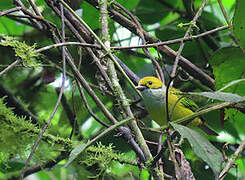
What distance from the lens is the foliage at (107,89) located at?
58.3 inches

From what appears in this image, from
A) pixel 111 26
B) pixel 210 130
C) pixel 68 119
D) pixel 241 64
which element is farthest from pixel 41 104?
pixel 241 64

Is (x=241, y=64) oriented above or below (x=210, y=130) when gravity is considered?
above

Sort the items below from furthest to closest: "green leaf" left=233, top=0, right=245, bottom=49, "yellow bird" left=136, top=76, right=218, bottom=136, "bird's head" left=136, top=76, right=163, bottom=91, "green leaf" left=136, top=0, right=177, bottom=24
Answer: "green leaf" left=136, top=0, right=177, bottom=24
"bird's head" left=136, top=76, right=163, bottom=91
"yellow bird" left=136, top=76, right=218, bottom=136
"green leaf" left=233, top=0, right=245, bottom=49

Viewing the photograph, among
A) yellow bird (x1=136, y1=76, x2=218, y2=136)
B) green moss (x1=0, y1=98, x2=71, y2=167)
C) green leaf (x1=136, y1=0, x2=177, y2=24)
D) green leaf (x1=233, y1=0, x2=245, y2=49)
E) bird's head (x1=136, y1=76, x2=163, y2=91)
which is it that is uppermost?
green leaf (x1=233, y1=0, x2=245, y2=49)

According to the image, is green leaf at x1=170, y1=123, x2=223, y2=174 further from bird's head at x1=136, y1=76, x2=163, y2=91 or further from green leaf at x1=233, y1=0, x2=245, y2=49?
bird's head at x1=136, y1=76, x2=163, y2=91

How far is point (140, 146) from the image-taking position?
148cm

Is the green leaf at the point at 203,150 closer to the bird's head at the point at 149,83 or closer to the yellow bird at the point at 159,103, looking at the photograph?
the yellow bird at the point at 159,103

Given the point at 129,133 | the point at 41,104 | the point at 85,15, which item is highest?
the point at 85,15

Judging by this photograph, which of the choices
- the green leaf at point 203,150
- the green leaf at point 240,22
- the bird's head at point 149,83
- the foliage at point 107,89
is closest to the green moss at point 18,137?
the foliage at point 107,89

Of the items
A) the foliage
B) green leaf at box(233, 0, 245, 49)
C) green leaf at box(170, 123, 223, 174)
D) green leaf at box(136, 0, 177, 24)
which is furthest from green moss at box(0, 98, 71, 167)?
green leaf at box(136, 0, 177, 24)

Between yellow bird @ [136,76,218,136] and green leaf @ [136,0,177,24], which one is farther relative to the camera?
green leaf @ [136,0,177,24]

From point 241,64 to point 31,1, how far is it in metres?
1.05

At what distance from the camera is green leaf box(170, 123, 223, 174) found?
1182 millimetres

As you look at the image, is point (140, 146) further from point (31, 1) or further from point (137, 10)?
point (137, 10)
